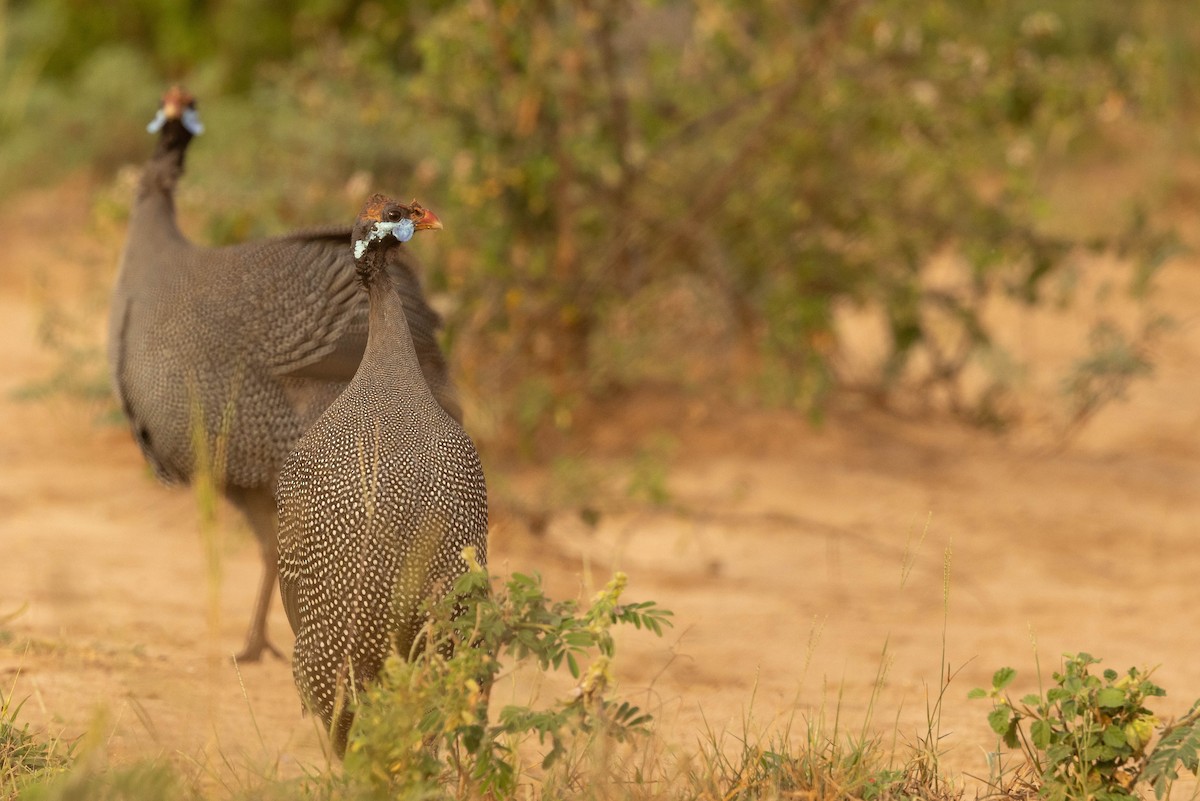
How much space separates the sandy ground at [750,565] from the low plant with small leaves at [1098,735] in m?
0.31

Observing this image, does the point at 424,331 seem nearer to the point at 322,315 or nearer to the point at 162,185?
the point at 322,315

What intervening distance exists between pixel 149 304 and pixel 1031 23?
12.8ft

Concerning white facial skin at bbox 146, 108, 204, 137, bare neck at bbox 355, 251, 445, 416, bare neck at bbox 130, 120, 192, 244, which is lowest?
bare neck at bbox 355, 251, 445, 416

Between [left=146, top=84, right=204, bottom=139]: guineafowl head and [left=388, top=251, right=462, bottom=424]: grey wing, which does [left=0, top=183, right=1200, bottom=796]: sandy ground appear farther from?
[left=146, top=84, right=204, bottom=139]: guineafowl head

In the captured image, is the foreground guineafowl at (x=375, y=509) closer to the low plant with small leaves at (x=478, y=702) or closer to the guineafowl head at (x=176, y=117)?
the low plant with small leaves at (x=478, y=702)

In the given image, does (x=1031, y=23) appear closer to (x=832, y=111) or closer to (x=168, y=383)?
(x=832, y=111)

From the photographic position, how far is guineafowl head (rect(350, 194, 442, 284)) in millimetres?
3340

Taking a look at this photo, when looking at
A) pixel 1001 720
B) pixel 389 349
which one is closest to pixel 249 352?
pixel 389 349

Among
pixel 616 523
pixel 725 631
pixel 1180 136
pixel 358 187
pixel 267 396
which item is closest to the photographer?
pixel 267 396

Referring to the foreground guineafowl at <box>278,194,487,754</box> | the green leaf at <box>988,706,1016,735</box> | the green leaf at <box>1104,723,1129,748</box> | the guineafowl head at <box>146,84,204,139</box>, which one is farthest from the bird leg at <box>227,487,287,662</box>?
the green leaf at <box>1104,723,1129,748</box>

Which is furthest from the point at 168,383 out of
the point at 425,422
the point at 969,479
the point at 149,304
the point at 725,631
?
the point at 969,479

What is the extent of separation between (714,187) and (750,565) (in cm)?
185

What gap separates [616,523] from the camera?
6.80 metres

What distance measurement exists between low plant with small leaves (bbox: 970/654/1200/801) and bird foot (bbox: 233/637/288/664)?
2.47 metres
